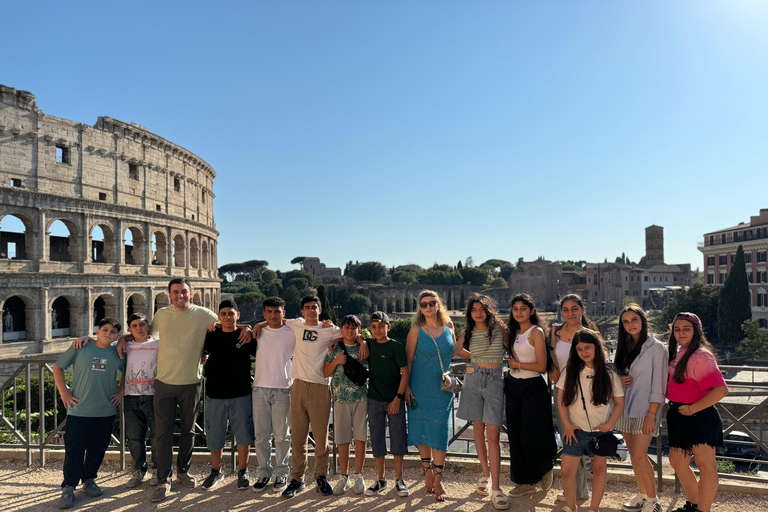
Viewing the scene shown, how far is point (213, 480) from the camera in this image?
4.95m

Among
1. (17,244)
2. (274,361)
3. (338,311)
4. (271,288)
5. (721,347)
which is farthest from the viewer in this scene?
(271,288)

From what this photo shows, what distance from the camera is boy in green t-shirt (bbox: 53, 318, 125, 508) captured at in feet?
15.6

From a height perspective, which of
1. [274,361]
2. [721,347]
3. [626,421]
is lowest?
[721,347]

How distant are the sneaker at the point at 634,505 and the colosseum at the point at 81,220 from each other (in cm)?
2563

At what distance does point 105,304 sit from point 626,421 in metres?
28.9

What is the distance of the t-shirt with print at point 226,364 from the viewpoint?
489 centimetres

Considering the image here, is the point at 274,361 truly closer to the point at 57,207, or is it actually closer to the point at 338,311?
the point at 57,207

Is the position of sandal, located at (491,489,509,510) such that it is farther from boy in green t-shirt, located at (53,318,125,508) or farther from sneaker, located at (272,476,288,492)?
boy in green t-shirt, located at (53,318,125,508)

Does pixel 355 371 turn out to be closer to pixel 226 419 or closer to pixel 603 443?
pixel 226 419

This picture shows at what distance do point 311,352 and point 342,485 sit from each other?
4.41 ft

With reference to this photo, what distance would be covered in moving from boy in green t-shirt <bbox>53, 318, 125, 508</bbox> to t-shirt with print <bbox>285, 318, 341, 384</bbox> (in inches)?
72.2

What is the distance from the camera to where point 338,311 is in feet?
243

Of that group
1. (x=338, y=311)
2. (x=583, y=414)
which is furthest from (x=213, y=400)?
(x=338, y=311)

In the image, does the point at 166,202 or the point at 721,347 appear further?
the point at 721,347
